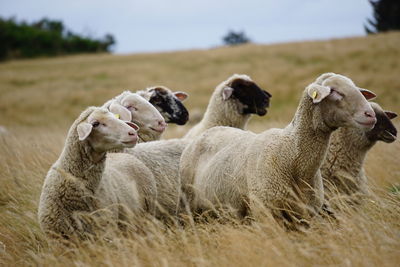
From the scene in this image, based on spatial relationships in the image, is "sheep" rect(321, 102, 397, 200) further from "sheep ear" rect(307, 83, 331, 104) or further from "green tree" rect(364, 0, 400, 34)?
"green tree" rect(364, 0, 400, 34)

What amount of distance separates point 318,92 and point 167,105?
11.1 ft

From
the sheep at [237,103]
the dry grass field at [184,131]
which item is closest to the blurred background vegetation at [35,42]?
the dry grass field at [184,131]

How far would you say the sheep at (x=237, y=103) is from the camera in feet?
23.9

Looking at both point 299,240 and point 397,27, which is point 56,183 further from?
point 397,27

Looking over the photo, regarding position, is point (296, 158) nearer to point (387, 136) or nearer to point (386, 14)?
point (387, 136)

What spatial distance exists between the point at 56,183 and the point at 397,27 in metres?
42.9

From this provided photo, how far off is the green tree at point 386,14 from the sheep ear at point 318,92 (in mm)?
39799

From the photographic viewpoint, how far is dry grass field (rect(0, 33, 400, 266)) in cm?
323

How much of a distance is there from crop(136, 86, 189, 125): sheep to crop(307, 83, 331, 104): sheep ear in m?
3.18

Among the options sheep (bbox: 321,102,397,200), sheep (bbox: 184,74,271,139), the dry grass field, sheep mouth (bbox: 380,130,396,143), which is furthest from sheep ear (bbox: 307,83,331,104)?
sheep (bbox: 184,74,271,139)

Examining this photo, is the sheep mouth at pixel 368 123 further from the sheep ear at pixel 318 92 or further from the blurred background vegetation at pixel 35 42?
the blurred background vegetation at pixel 35 42

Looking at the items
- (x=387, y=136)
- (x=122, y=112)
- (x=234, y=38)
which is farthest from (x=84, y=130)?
(x=234, y=38)

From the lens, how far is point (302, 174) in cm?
404

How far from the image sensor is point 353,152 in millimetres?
5344
